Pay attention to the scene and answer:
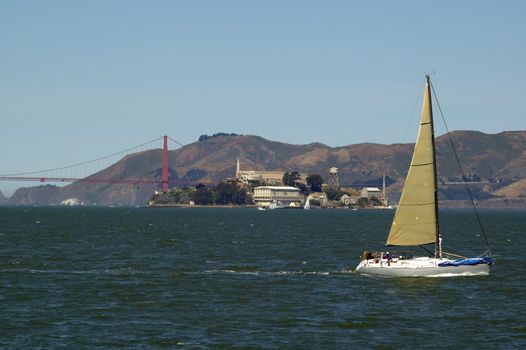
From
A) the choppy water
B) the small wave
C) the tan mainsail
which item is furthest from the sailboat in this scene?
the small wave

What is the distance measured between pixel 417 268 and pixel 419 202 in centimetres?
436

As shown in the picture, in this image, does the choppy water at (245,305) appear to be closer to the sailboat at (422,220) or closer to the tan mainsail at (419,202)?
the sailboat at (422,220)

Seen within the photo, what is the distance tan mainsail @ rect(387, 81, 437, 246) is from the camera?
6244 centimetres

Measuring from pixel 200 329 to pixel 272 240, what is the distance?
244 ft

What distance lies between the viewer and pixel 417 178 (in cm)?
6288

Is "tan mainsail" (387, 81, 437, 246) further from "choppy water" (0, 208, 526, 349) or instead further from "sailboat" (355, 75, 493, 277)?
"choppy water" (0, 208, 526, 349)

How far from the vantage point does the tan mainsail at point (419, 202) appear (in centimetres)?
6244

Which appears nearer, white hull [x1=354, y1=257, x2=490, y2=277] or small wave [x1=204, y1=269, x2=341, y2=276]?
white hull [x1=354, y1=257, x2=490, y2=277]

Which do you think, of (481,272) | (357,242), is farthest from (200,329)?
(357,242)

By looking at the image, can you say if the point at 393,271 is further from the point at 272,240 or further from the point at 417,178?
the point at 272,240

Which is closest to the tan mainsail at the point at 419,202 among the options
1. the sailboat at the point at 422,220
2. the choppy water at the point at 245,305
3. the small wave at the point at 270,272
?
the sailboat at the point at 422,220

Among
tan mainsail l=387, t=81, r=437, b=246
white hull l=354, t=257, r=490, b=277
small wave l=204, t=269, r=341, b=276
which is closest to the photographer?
A: white hull l=354, t=257, r=490, b=277

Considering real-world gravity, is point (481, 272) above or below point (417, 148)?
below

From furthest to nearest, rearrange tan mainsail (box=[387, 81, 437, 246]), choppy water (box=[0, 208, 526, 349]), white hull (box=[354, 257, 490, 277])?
tan mainsail (box=[387, 81, 437, 246]), white hull (box=[354, 257, 490, 277]), choppy water (box=[0, 208, 526, 349])
